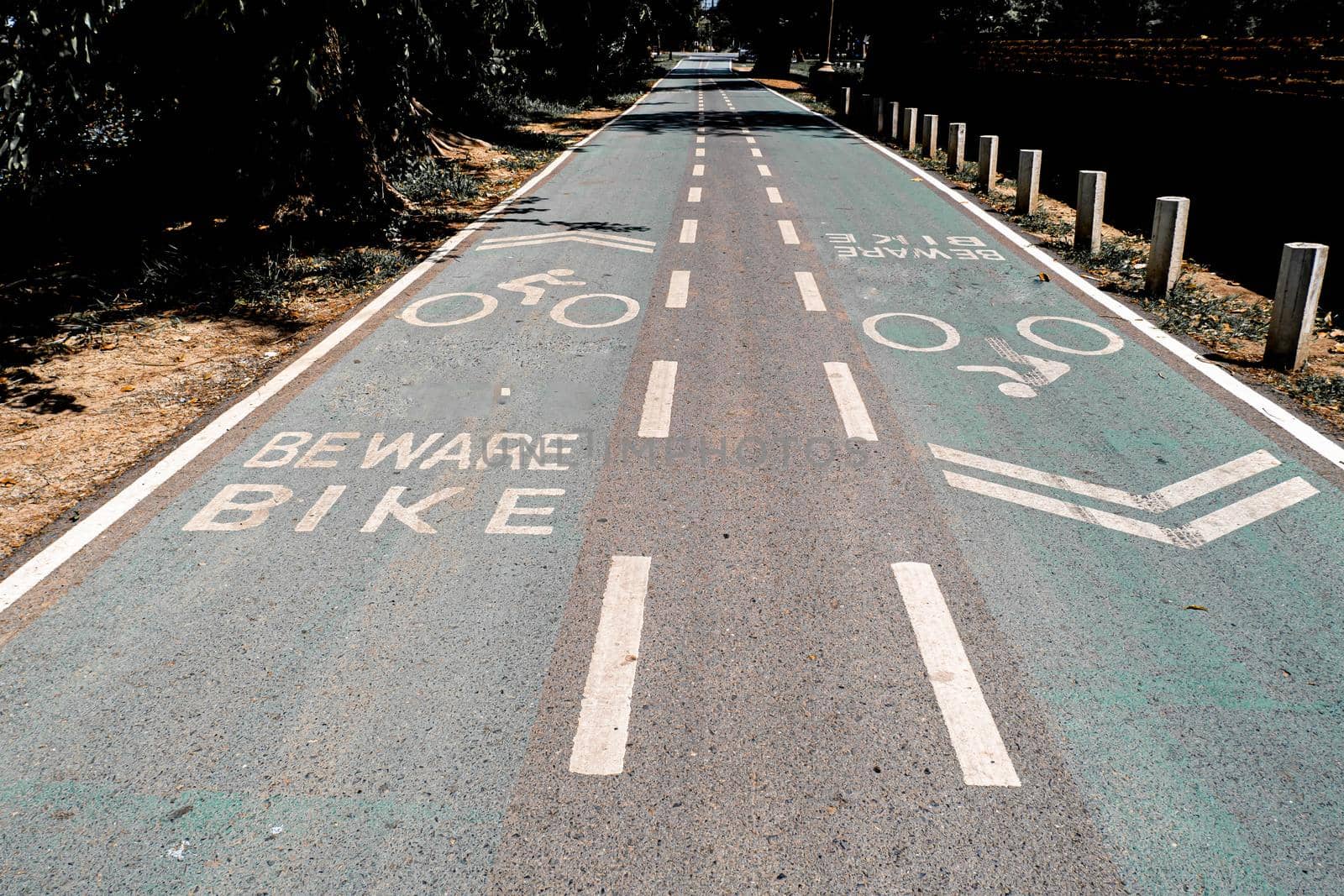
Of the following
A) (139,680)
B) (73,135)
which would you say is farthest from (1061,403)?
(73,135)

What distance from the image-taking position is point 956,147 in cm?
1762

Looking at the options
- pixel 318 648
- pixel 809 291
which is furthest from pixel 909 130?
pixel 318 648

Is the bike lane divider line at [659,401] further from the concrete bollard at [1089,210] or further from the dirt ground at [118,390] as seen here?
the concrete bollard at [1089,210]

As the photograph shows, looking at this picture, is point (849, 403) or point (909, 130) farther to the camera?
point (909, 130)

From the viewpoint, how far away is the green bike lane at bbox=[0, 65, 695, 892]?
303 cm

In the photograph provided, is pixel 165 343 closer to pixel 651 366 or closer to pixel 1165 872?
pixel 651 366

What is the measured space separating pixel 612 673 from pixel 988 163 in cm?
1402

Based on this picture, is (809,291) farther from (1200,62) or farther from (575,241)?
(1200,62)

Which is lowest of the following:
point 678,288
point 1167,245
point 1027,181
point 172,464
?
point 172,464

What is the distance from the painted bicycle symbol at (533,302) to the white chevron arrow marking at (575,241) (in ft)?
4.74

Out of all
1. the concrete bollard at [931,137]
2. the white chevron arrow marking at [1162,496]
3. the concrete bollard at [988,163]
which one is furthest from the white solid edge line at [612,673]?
the concrete bollard at [931,137]

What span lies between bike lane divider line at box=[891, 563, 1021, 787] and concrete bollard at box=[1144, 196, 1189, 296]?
6.38m

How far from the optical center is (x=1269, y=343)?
24.4 feet

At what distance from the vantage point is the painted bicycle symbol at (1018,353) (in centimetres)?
712
